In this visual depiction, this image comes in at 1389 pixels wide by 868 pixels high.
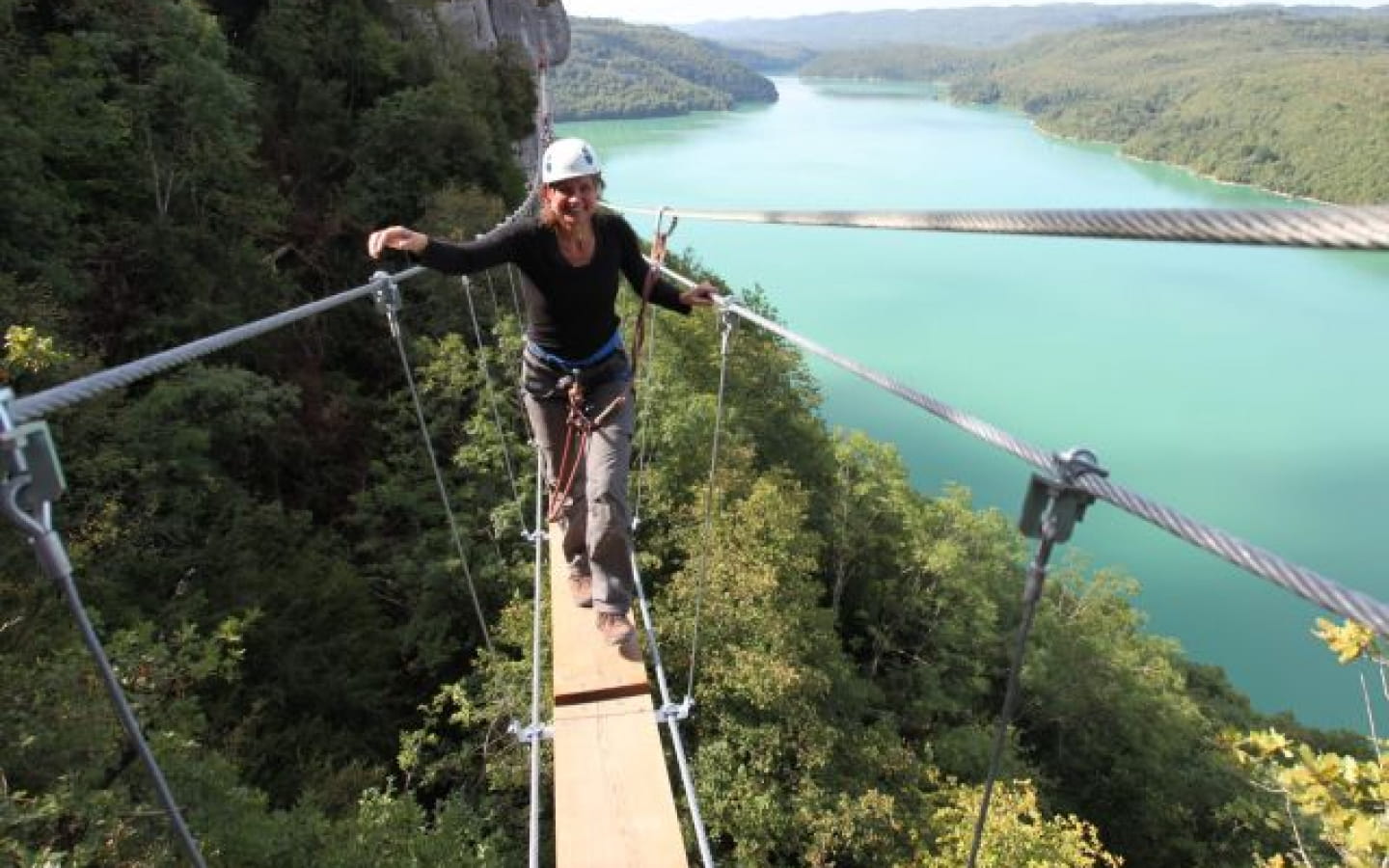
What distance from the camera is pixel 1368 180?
51812 millimetres

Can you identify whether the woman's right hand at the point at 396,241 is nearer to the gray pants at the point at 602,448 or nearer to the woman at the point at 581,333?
the woman at the point at 581,333

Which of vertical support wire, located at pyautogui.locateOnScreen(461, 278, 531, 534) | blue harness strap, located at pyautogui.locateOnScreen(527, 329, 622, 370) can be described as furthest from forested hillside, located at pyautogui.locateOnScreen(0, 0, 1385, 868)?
blue harness strap, located at pyautogui.locateOnScreen(527, 329, 622, 370)

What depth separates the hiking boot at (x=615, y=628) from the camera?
2.99 metres

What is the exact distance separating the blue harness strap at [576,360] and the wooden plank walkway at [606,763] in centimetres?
96

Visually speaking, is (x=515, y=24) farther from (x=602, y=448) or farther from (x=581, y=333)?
(x=602, y=448)

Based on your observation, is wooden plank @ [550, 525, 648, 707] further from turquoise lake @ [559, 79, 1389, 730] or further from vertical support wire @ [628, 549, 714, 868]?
turquoise lake @ [559, 79, 1389, 730]

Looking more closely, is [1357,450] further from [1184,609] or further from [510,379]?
[510,379]

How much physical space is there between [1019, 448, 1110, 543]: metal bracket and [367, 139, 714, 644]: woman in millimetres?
1596

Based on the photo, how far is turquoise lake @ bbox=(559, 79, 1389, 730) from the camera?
2134cm

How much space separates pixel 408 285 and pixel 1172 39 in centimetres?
14896

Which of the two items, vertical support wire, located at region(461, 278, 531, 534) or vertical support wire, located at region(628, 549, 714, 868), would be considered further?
vertical support wire, located at region(461, 278, 531, 534)

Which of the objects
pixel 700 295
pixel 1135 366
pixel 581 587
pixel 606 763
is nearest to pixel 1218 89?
pixel 1135 366

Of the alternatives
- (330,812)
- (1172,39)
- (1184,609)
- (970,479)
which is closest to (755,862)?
(330,812)

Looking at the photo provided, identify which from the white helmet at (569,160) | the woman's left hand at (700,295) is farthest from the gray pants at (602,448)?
the white helmet at (569,160)
